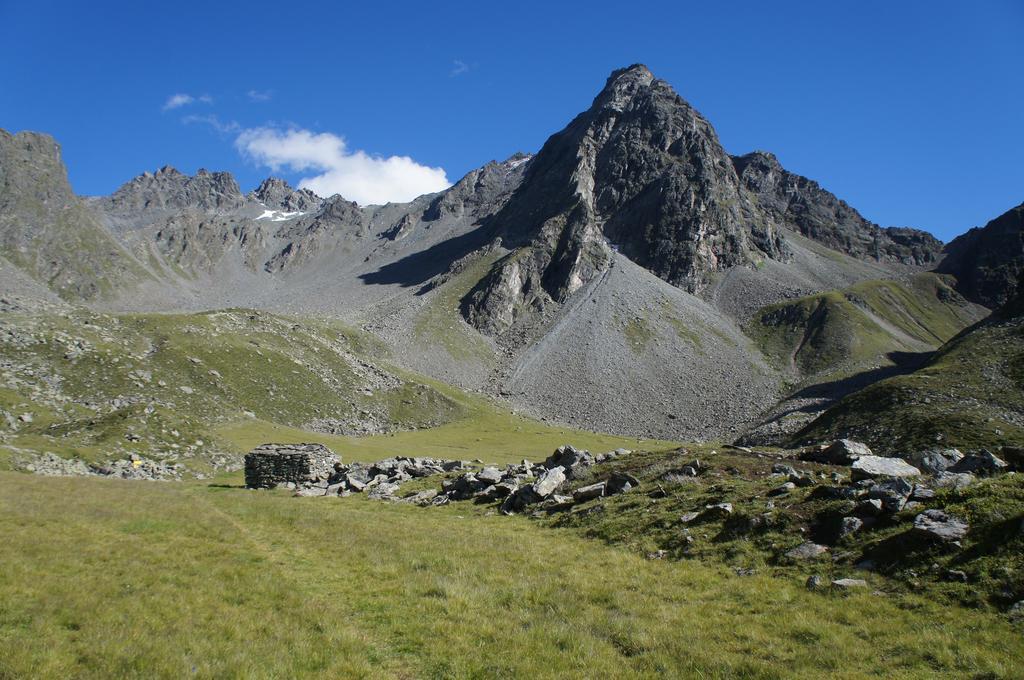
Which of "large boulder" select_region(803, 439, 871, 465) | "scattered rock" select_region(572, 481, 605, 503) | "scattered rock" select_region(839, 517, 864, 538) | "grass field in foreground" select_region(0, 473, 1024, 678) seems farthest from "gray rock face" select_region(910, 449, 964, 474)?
"scattered rock" select_region(572, 481, 605, 503)

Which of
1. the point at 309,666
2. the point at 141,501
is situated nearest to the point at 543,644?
the point at 309,666

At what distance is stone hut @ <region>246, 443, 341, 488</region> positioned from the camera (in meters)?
38.9

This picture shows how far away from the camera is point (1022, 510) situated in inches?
556

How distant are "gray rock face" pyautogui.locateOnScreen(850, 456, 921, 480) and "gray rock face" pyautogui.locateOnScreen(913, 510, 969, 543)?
18.5ft

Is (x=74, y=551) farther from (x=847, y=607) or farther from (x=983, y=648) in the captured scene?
(x=983, y=648)

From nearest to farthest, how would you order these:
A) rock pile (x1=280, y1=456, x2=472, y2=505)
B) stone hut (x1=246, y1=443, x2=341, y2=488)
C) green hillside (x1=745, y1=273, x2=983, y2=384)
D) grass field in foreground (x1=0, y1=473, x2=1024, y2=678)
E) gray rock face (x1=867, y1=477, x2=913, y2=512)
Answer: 1. grass field in foreground (x1=0, y1=473, x2=1024, y2=678)
2. gray rock face (x1=867, y1=477, x2=913, y2=512)
3. rock pile (x1=280, y1=456, x2=472, y2=505)
4. stone hut (x1=246, y1=443, x2=341, y2=488)
5. green hillside (x1=745, y1=273, x2=983, y2=384)

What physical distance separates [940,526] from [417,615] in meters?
13.9

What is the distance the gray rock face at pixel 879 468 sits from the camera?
69.9 ft

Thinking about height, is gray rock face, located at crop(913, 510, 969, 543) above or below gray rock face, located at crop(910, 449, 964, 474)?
below

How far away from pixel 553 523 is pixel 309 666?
631 inches

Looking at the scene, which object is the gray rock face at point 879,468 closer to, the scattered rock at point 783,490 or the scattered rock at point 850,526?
the scattered rock at point 783,490

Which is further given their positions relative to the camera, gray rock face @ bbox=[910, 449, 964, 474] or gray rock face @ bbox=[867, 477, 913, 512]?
gray rock face @ bbox=[910, 449, 964, 474]

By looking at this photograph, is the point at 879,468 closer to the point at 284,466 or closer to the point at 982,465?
the point at 982,465

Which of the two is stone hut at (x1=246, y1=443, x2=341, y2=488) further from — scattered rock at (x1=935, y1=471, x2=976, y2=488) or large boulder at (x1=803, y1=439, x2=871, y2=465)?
scattered rock at (x1=935, y1=471, x2=976, y2=488)
